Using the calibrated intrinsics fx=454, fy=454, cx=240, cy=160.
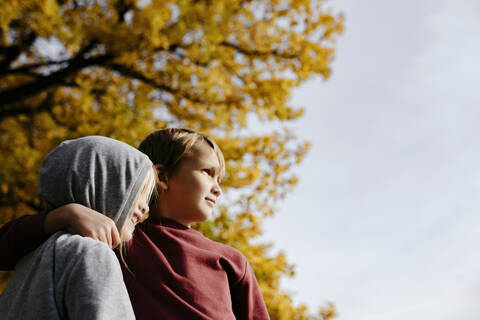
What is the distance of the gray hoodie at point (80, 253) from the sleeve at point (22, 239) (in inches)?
1.3

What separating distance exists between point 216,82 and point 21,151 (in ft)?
6.90

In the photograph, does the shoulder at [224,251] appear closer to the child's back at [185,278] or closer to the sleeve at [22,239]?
the child's back at [185,278]

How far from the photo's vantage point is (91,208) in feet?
4.53

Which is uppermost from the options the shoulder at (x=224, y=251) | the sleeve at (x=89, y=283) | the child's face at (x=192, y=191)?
the child's face at (x=192, y=191)

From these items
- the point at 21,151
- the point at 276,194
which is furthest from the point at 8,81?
the point at 276,194

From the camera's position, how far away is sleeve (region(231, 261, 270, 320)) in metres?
1.78

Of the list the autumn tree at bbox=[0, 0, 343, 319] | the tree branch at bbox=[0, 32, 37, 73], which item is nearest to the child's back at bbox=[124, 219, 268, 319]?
the autumn tree at bbox=[0, 0, 343, 319]

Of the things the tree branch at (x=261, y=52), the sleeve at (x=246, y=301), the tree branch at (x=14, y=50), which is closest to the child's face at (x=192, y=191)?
the sleeve at (x=246, y=301)

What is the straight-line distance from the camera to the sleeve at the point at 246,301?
5.85ft

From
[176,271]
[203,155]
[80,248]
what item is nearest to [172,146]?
[203,155]

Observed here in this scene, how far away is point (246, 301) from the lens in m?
1.79

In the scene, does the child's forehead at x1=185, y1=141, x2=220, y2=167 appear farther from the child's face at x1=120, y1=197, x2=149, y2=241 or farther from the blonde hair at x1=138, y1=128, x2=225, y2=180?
the child's face at x1=120, y1=197, x2=149, y2=241

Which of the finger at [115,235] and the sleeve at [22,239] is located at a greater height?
the finger at [115,235]

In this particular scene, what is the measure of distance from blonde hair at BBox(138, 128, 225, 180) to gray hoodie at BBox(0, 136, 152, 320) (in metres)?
0.48
